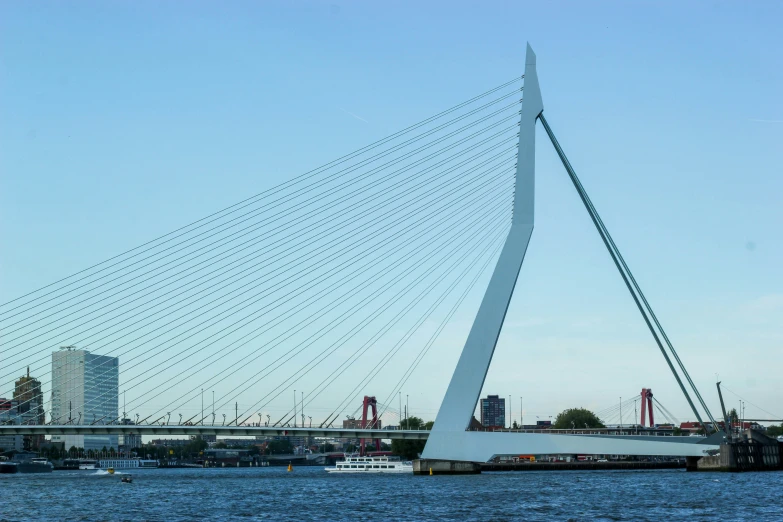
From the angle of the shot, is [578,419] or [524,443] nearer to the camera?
[524,443]

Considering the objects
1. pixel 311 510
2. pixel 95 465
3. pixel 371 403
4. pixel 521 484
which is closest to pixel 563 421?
pixel 371 403

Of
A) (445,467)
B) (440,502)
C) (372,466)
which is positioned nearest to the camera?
(440,502)

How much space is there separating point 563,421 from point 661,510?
107772 millimetres

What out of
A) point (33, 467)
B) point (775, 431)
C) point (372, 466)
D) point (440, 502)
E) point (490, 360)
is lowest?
point (33, 467)

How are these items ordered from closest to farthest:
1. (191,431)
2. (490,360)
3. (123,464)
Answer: (490,360)
(191,431)
(123,464)

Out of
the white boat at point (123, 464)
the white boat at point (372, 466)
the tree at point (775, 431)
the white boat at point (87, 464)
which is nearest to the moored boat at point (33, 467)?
the white boat at point (123, 464)

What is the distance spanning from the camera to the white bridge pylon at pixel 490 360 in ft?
151

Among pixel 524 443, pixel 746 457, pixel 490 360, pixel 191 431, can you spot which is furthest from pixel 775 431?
pixel 490 360

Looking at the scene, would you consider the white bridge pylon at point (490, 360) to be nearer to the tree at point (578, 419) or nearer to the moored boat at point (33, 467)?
the moored boat at point (33, 467)

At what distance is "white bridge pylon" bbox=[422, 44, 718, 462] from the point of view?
4594cm

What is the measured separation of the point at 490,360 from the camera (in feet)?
150

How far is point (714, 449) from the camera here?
58.9 m

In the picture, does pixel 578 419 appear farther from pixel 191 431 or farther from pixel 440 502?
pixel 440 502

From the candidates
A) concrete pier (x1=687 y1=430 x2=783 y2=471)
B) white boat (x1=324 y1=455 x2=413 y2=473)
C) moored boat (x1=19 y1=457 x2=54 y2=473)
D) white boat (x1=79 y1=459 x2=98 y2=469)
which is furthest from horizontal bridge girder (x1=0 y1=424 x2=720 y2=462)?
white boat (x1=79 y1=459 x2=98 y2=469)
